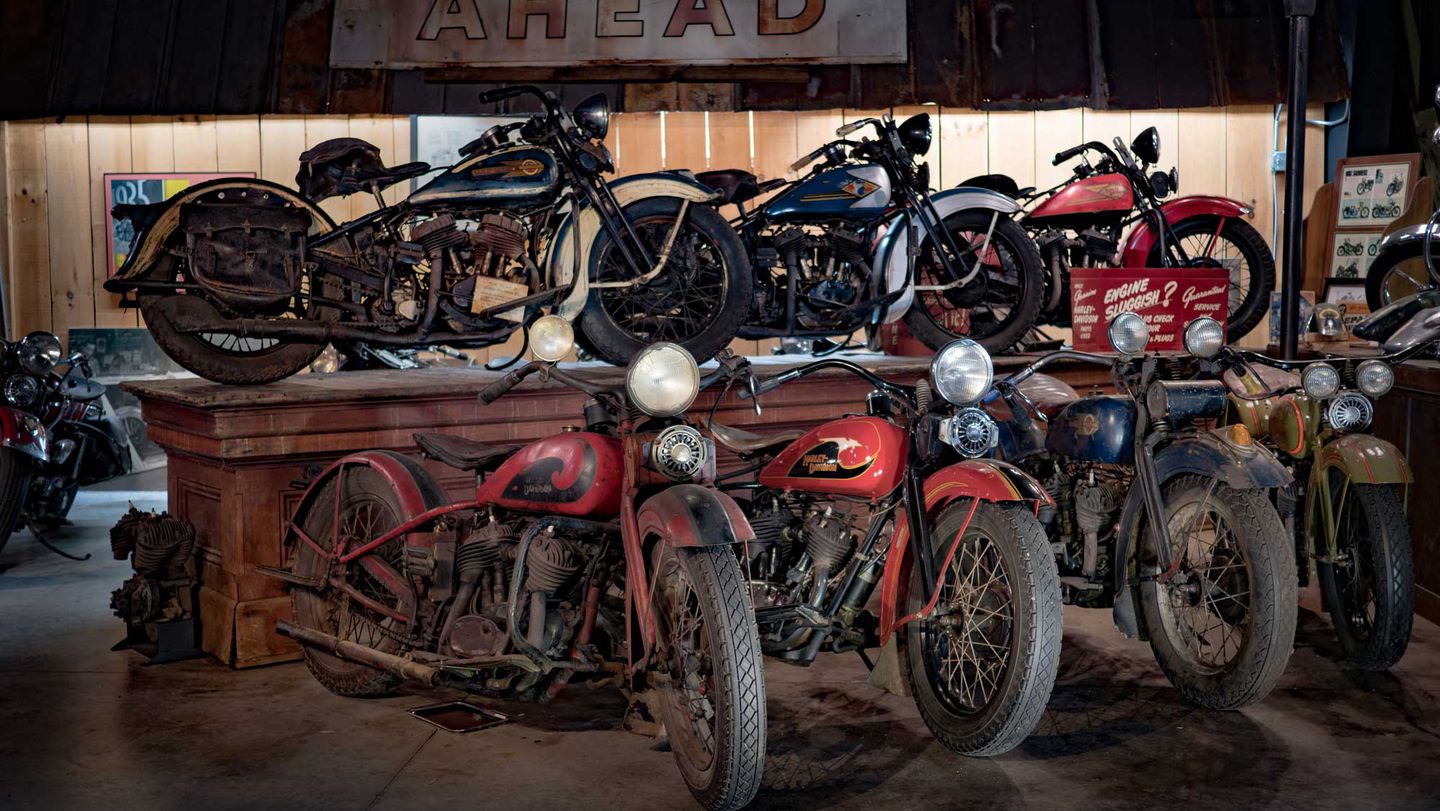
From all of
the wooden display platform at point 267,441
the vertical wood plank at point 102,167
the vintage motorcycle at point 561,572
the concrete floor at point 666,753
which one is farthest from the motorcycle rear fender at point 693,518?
the vertical wood plank at point 102,167

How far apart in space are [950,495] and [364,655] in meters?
1.68

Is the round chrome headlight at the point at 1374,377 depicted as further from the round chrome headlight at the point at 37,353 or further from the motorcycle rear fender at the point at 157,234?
the round chrome headlight at the point at 37,353

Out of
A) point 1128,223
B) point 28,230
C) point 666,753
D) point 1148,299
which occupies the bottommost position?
point 666,753

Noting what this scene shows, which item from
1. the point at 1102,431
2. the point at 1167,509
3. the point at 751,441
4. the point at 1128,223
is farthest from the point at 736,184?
the point at 1167,509

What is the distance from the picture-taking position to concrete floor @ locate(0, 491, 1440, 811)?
347cm

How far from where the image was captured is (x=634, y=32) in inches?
340

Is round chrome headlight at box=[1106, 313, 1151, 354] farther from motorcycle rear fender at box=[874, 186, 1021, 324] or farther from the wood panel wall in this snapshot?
the wood panel wall

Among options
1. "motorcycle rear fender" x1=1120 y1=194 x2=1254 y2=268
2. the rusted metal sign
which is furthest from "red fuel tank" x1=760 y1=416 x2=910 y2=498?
the rusted metal sign

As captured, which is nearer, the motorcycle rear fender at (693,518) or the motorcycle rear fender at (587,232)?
the motorcycle rear fender at (693,518)

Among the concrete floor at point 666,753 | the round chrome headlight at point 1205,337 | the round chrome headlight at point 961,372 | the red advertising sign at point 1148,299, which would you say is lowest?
the concrete floor at point 666,753

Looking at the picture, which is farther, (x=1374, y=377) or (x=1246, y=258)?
(x=1246, y=258)

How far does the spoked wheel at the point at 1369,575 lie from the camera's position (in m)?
4.41

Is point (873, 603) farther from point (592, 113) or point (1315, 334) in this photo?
point (1315, 334)

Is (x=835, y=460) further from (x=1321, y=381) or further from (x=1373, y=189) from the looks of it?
(x=1373, y=189)
